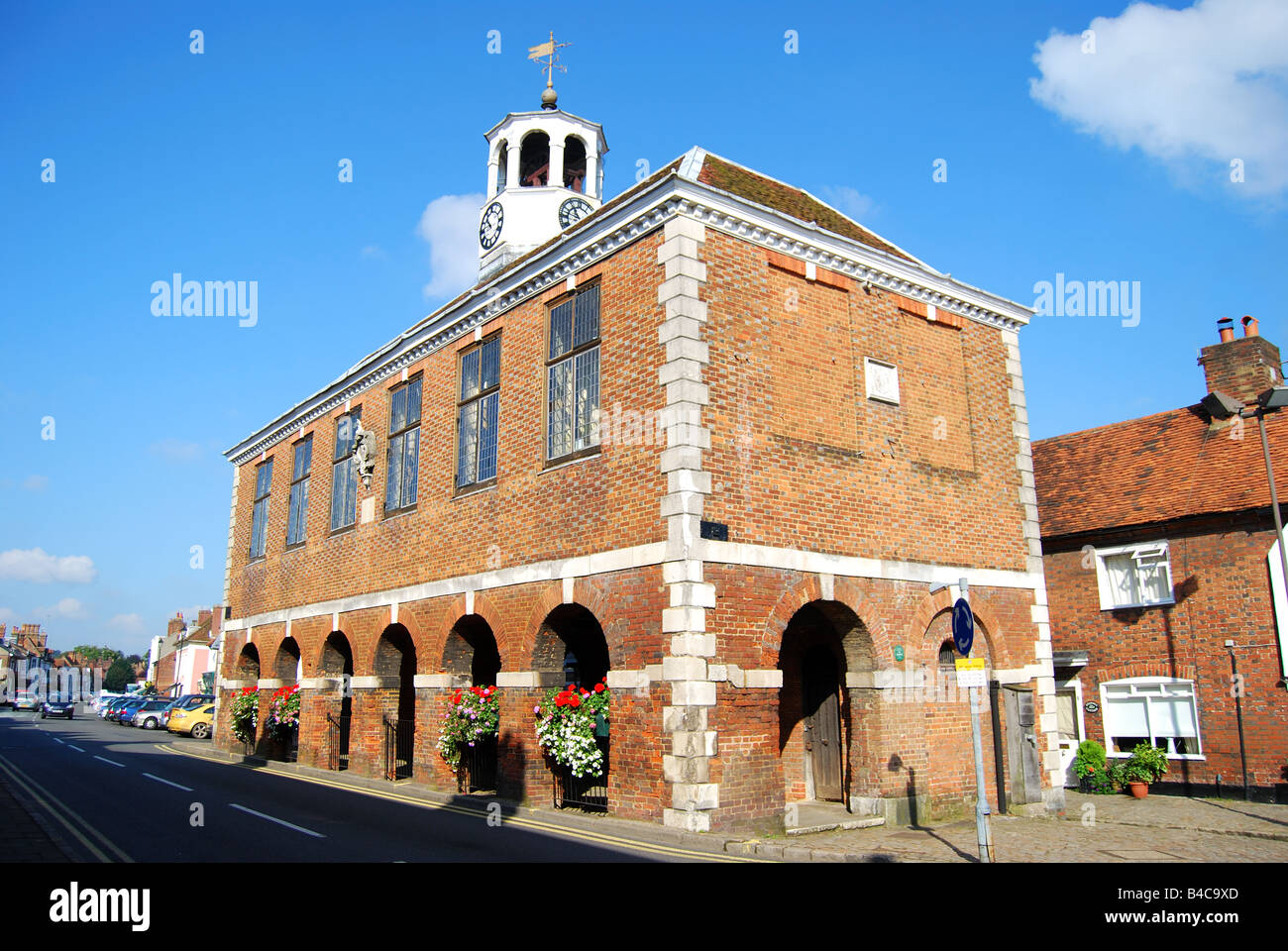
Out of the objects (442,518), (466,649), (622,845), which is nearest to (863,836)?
(622,845)

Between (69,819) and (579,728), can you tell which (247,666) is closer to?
(69,819)

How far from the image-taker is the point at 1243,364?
21672mm

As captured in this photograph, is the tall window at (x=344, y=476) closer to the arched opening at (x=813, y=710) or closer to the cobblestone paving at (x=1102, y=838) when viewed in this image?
the arched opening at (x=813, y=710)

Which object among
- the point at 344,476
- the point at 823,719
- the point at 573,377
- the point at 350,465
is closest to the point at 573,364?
the point at 573,377

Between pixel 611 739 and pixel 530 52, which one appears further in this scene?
pixel 530 52

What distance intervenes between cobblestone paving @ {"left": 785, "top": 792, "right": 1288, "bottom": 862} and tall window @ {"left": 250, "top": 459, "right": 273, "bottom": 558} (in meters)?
21.2

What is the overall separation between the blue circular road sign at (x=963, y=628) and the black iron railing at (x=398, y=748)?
13.6m

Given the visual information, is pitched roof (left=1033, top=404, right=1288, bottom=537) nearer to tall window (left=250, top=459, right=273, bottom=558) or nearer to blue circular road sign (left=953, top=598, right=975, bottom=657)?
blue circular road sign (left=953, top=598, right=975, bottom=657)

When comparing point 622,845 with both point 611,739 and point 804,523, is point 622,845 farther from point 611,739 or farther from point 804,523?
point 804,523

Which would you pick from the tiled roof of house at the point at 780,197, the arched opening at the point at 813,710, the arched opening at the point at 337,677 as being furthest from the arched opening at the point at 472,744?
the tiled roof of house at the point at 780,197

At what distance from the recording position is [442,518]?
18250 millimetres

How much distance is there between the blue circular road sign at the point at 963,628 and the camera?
995cm

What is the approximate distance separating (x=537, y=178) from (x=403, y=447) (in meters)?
8.78
